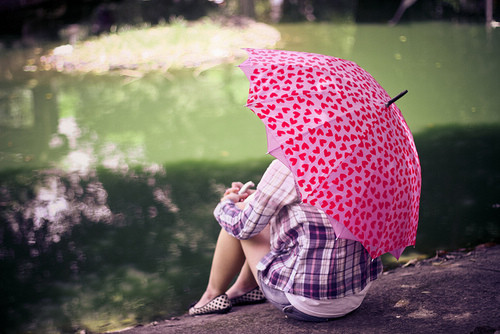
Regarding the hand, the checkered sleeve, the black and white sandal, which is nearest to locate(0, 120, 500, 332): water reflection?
the black and white sandal

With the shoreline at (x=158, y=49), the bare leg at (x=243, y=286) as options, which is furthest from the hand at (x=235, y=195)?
the shoreline at (x=158, y=49)

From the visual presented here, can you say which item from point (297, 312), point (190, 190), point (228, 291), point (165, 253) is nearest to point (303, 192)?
point (297, 312)

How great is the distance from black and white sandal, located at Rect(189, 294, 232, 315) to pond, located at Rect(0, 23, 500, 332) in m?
0.46

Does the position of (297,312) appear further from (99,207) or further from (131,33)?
(131,33)

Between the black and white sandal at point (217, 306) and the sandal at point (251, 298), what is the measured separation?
0.09 meters

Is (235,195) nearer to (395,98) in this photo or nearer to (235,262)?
(235,262)

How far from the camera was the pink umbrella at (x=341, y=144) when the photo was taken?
2092 millimetres

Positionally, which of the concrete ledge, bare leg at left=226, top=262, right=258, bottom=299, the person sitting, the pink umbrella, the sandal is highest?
the pink umbrella

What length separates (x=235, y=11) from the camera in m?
13.4

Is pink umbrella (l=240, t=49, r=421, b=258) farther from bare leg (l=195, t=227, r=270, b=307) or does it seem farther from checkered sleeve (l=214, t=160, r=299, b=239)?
bare leg (l=195, t=227, r=270, b=307)

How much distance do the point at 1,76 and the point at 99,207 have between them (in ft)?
17.1

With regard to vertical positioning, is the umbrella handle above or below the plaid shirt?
above

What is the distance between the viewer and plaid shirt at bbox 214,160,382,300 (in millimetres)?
2297

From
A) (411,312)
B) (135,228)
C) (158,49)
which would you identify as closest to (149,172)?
(135,228)
